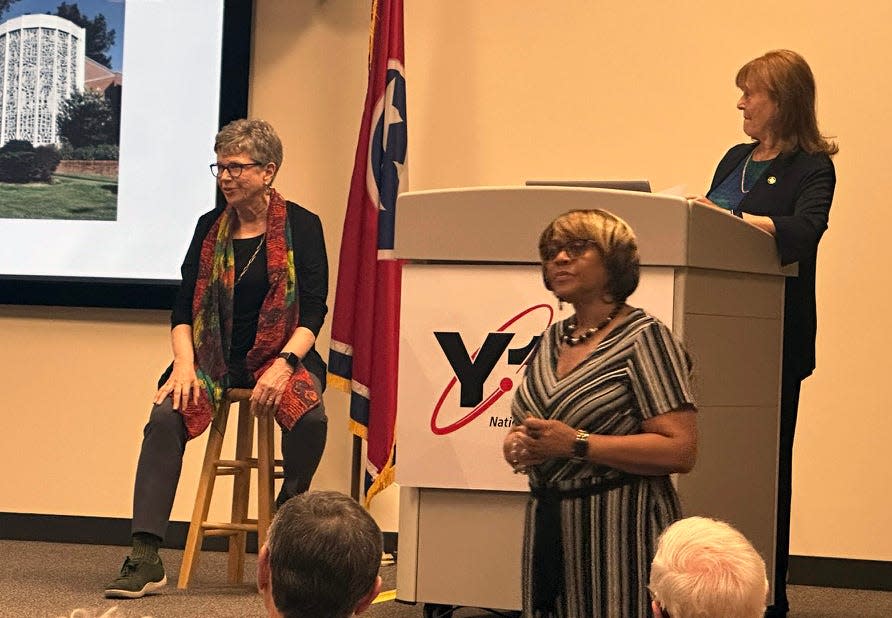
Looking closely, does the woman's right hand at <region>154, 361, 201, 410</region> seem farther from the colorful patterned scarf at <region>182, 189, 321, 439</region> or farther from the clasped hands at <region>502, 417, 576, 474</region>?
the clasped hands at <region>502, 417, 576, 474</region>

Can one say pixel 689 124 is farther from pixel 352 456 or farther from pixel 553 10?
pixel 352 456

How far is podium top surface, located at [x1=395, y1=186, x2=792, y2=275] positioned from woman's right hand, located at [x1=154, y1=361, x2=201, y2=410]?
3.47 ft

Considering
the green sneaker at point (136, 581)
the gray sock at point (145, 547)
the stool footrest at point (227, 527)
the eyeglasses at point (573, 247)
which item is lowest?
the green sneaker at point (136, 581)

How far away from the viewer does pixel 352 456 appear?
490 centimetres

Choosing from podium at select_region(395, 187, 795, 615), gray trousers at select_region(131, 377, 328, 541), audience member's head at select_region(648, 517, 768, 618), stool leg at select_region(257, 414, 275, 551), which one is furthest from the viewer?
stool leg at select_region(257, 414, 275, 551)

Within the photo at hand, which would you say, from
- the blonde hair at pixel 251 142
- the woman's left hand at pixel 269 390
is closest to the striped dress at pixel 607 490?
the woman's left hand at pixel 269 390

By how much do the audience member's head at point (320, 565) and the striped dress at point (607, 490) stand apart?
0.88 m

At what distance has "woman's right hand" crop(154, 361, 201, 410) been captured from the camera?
397 cm

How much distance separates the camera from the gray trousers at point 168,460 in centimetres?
394

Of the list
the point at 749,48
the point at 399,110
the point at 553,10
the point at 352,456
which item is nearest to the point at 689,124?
the point at 749,48

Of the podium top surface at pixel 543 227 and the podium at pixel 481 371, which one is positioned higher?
the podium top surface at pixel 543 227

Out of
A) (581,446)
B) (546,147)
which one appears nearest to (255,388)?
(546,147)

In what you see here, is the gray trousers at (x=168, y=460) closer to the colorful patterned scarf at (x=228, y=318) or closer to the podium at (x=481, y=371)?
the colorful patterned scarf at (x=228, y=318)

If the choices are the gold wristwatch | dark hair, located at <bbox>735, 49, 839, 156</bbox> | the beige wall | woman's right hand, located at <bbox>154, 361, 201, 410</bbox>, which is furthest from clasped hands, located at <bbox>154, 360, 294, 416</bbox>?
the gold wristwatch
